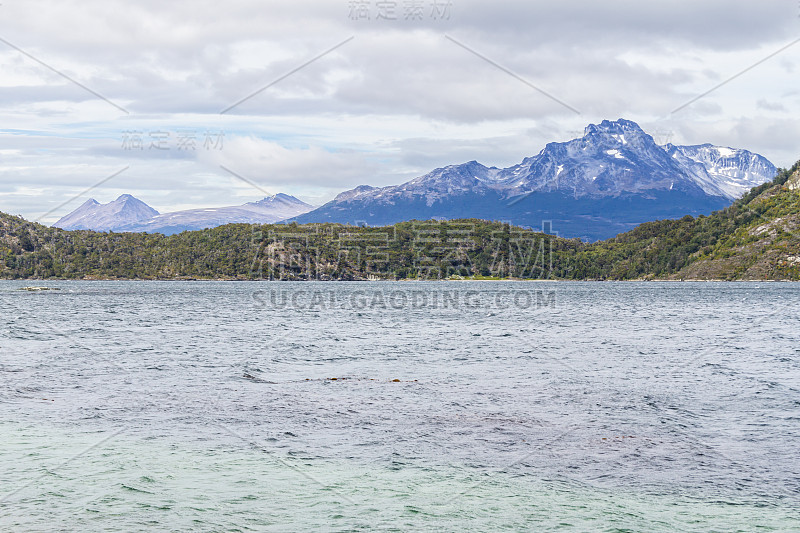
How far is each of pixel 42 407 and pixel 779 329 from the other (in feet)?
261

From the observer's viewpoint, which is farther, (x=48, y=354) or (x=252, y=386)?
(x=48, y=354)

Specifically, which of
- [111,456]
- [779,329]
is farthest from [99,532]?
[779,329]

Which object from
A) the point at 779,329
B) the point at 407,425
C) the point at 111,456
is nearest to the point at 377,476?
the point at 407,425

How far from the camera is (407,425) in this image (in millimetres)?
29453

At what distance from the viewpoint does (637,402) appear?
35062 mm

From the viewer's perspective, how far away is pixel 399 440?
26922 millimetres

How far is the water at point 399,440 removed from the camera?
745 inches

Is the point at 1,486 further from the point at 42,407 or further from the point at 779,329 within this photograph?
the point at 779,329

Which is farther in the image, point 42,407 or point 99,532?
point 42,407

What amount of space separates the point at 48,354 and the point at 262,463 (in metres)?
40.2

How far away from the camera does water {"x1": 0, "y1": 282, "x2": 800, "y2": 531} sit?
18.9 metres

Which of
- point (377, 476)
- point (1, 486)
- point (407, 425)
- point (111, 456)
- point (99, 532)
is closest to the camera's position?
point (99, 532)

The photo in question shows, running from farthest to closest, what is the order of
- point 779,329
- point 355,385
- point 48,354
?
point 779,329 < point 48,354 < point 355,385

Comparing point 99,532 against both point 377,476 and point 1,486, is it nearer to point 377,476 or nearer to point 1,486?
point 1,486
